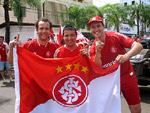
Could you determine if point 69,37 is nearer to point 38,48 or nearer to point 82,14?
point 38,48

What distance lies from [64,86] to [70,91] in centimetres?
13

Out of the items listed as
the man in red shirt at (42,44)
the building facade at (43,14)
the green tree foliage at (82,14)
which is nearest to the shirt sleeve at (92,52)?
the man in red shirt at (42,44)

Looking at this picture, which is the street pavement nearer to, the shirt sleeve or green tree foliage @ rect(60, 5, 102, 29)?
the shirt sleeve

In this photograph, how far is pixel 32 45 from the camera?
3.28m

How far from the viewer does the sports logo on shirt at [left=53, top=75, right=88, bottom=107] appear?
290 cm

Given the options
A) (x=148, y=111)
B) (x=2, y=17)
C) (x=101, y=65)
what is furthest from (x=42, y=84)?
(x=2, y=17)

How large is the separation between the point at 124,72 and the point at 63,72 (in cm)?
100

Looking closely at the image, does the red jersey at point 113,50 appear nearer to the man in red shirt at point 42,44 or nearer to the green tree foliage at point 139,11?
the man in red shirt at point 42,44

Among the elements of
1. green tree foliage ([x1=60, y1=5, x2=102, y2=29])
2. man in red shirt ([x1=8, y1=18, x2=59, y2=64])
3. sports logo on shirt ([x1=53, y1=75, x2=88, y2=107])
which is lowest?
sports logo on shirt ([x1=53, y1=75, x2=88, y2=107])

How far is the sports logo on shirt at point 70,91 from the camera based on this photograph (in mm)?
2896

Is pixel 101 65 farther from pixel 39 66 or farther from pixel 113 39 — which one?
pixel 39 66

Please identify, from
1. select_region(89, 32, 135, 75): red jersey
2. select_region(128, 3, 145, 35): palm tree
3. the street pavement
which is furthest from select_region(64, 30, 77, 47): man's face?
select_region(128, 3, 145, 35): palm tree

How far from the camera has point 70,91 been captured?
2.95m

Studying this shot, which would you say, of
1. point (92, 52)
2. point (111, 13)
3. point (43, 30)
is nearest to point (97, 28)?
point (92, 52)
